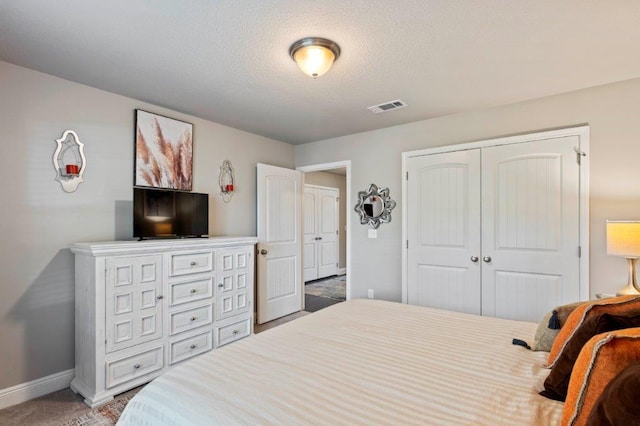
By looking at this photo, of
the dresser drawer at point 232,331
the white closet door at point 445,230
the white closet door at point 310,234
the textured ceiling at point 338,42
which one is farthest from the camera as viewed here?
the white closet door at point 310,234

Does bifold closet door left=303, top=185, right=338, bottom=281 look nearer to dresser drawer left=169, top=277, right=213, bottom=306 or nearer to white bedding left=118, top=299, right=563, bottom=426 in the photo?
dresser drawer left=169, top=277, right=213, bottom=306

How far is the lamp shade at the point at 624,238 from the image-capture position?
7.07 feet

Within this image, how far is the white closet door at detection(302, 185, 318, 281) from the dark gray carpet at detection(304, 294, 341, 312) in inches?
46.3

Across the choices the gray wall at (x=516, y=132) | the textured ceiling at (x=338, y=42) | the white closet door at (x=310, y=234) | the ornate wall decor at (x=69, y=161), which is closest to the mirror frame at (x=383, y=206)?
the gray wall at (x=516, y=132)

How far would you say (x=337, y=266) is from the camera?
7.56m

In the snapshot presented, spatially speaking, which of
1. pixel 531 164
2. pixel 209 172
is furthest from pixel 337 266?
pixel 531 164

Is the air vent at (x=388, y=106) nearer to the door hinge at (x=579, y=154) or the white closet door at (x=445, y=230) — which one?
the white closet door at (x=445, y=230)

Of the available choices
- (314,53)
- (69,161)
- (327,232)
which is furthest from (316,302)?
(314,53)

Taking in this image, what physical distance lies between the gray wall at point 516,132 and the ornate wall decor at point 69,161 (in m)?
2.77

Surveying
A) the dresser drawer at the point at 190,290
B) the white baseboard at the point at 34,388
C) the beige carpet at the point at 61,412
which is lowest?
the beige carpet at the point at 61,412

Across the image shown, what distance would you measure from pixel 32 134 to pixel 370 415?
118 inches

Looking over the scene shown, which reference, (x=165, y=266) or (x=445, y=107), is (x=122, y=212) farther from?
(x=445, y=107)

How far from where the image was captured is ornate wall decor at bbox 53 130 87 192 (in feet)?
8.35

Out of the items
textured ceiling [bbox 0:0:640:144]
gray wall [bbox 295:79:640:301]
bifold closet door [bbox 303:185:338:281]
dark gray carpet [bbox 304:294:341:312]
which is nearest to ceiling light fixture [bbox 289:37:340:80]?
textured ceiling [bbox 0:0:640:144]
